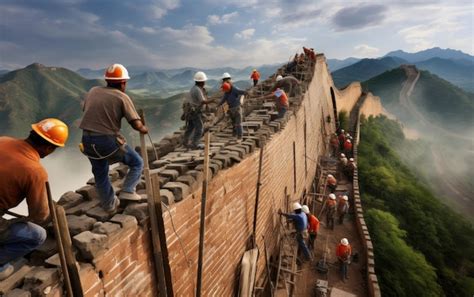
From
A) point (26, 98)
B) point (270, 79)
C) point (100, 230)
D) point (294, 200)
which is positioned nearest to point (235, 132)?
point (294, 200)

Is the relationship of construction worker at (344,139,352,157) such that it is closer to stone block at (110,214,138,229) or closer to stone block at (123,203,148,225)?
stone block at (123,203,148,225)

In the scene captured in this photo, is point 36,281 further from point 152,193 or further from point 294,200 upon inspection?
point 294,200

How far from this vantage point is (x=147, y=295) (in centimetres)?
330

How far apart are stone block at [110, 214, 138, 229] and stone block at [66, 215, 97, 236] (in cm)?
29

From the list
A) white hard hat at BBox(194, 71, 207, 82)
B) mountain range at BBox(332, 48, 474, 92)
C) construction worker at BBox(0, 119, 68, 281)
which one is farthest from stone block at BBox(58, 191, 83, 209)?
mountain range at BBox(332, 48, 474, 92)

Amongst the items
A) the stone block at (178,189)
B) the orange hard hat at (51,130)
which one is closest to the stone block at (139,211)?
the stone block at (178,189)

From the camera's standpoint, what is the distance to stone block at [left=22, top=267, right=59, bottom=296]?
228cm

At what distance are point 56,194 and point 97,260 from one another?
174ft

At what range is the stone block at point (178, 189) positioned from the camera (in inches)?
142

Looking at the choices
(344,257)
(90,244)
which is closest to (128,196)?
(90,244)

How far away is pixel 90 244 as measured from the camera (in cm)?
257

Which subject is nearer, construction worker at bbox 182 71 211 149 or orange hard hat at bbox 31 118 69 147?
orange hard hat at bbox 31 118 69 147

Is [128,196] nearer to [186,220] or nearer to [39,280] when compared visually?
[186,220]

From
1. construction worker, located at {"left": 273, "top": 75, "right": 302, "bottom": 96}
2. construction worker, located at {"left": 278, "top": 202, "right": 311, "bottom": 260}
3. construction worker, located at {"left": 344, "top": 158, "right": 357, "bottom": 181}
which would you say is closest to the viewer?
construction worker, located at {"left": 278, "top": 202, "right": 311, "bottom": 260}
